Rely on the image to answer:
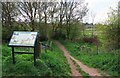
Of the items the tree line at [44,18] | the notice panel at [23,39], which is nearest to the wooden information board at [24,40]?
the notice panel at [23,39]

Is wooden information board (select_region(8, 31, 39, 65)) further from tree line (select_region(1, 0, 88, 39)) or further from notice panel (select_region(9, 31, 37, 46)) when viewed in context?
tree line (select_region(1, 0, 88, 39))

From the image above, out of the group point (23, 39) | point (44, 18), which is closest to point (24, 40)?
point (23, 39)

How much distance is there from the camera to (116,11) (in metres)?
13.9

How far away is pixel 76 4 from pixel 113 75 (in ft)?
85.7

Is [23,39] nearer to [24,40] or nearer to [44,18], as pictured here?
[24,40]

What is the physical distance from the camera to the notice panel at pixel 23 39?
33.8 ft

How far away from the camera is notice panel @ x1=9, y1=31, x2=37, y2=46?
33.8 ft

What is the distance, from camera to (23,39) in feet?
34.2

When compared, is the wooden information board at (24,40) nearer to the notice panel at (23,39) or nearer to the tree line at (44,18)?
the notice panel at (23,39)

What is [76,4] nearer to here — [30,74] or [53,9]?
[53,9]

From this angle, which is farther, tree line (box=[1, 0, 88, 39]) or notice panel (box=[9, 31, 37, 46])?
tree line (box=[1, 0, 88, 39])

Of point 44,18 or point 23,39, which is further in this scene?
point 44,18

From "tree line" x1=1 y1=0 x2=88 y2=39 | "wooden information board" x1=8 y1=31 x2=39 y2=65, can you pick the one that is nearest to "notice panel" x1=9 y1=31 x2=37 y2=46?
"wooden information board" x1=8 y1=31 x2=39 y2=65

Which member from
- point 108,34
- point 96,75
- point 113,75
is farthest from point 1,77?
point 108,34
